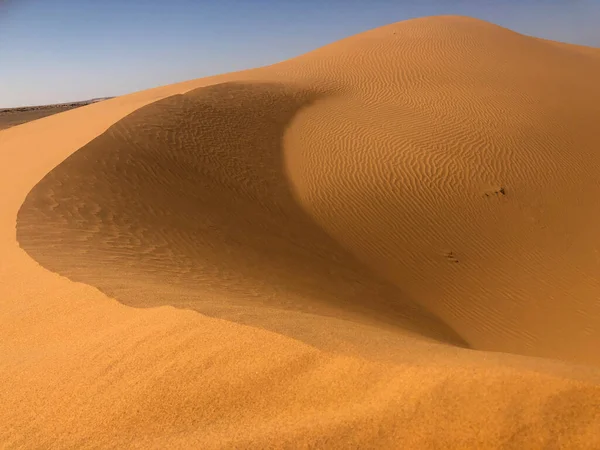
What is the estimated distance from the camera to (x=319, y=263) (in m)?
8.63

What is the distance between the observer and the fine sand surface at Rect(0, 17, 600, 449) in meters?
2.43

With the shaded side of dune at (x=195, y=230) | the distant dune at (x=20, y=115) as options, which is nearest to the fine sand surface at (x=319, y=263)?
the shaded side of dune at (x=195, y=230)

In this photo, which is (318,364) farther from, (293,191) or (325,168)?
(325,168)

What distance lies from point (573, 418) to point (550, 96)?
19540 millimetres

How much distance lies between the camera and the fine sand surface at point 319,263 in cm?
243

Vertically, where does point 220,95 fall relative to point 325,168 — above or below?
above

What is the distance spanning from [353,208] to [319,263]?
3.24 metres

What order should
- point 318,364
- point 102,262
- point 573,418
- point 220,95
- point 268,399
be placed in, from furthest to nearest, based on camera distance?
point 220,95, point 102,262, point 318,364, point 268,399, point 573,418

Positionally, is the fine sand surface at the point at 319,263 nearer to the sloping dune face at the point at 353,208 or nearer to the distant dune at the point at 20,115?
the sloping dune face at the point at 353,208

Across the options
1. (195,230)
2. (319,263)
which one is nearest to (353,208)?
(319,263)

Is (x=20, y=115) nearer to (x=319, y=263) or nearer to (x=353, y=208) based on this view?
(x=353, y=208)

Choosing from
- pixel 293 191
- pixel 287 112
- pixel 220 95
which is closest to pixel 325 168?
pixel 293 191

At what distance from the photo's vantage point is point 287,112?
16.2m

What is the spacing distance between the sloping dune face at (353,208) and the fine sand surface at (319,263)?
0.06 m
